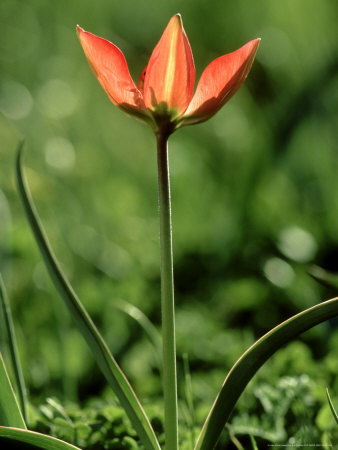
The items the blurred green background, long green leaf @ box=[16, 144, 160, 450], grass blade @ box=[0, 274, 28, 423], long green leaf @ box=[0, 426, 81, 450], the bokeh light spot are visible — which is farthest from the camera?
the bokeh light spot

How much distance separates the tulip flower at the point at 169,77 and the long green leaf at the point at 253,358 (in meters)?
0.29

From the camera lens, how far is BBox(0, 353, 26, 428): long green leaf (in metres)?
0.85

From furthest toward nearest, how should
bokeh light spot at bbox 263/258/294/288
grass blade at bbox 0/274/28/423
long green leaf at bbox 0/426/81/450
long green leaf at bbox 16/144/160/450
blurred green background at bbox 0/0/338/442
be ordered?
bokeh light spot at bbox 263/258/294/288 < blurred green background at bbox 0/0/338/442 < grass blade at bbox 0/274/28/423 < long green leaf at bbox 16/144/160/450 < long green leaf at bbox 0/426/81/450

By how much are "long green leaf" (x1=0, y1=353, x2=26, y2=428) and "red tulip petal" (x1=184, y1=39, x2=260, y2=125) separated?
0.43m

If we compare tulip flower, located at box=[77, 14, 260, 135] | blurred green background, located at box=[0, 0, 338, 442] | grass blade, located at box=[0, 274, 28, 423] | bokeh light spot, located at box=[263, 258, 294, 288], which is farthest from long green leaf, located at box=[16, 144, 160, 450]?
bokeh light spot, located at box=[263, 258, 294, 288]

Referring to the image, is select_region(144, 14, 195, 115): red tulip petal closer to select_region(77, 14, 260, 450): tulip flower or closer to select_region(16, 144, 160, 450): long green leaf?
select_region(77, 14, 260, 450): tulip flower

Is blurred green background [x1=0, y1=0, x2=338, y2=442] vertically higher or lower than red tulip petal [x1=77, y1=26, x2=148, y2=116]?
lower

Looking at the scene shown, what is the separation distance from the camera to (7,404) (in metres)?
0.86

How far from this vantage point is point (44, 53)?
11.7ft

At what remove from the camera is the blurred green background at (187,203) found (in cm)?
170

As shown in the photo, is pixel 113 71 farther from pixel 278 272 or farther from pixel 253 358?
pixel 278 272

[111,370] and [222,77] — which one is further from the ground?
[222,77]

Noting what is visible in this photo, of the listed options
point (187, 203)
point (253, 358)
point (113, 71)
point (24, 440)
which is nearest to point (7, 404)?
point (24, 440)

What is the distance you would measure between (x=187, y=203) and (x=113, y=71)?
64.0 inches
